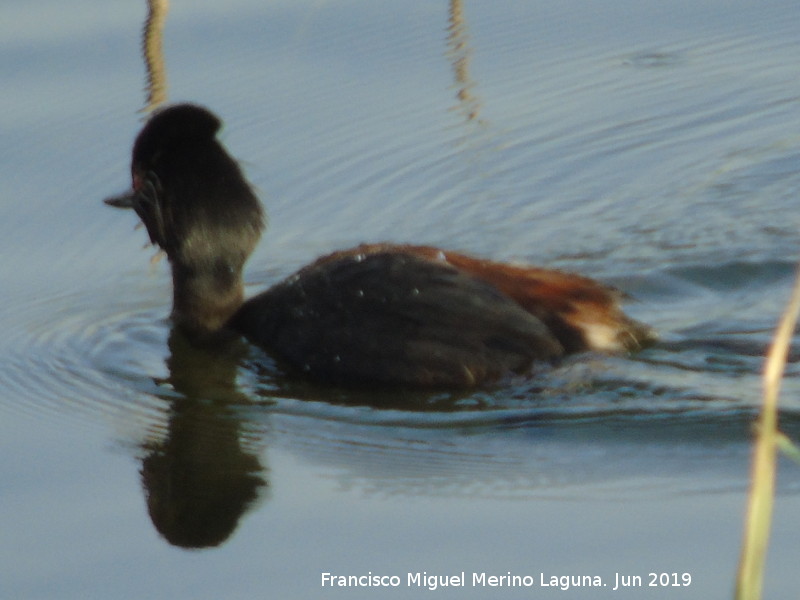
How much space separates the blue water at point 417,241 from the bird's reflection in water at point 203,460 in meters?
0.02

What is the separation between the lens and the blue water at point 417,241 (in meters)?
5.86

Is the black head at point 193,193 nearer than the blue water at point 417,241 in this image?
No

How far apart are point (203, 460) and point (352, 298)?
3.57 ft

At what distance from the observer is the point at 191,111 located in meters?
7.61

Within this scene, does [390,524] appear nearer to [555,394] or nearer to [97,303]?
[555,394]

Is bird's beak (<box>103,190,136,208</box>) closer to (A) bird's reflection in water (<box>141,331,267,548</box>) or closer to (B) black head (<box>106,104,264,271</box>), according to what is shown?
(B) black head (<box>106,104,264,271</box>)

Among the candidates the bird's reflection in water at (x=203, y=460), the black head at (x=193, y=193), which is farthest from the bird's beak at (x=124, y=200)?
the bird's reflection in water at (x=203, y=460)

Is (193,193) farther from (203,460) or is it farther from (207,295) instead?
(203,460)

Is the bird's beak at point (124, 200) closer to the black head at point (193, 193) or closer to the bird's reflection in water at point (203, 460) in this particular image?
the black head at point (193, 193)

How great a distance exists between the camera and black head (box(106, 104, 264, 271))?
7.75 metres

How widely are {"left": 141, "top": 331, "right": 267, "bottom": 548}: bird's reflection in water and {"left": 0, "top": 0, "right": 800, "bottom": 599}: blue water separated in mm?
20

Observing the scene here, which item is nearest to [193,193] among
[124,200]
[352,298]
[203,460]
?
[124,200]

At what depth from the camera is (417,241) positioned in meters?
9.13

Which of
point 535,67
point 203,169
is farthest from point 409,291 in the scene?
point 535,67
